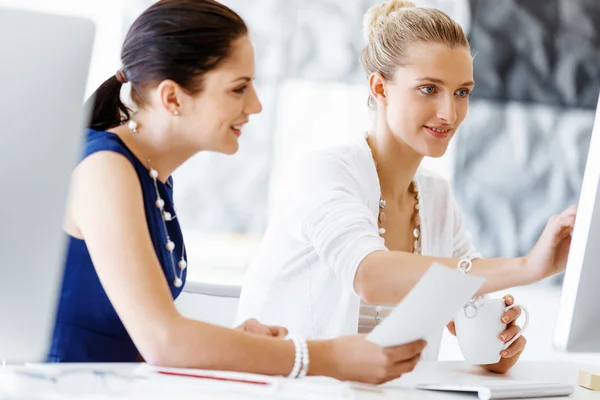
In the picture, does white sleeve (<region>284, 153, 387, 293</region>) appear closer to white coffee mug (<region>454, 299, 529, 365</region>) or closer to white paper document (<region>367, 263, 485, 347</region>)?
white coffee mug (<region>454, 299, 529, 365</region>)

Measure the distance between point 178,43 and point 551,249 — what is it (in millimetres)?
740

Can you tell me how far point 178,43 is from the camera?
1458mm

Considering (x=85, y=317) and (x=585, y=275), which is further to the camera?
(x=85, y=317)

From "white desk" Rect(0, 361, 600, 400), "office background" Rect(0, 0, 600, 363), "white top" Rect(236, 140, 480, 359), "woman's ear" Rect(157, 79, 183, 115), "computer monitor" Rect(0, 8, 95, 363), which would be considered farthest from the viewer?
"office background" Rect(0, 0, 600, 363)

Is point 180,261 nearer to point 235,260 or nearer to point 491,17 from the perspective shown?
point 235,260

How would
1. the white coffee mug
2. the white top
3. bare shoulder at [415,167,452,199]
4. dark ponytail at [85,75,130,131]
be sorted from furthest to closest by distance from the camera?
bare shoulder at [415,167,452,199] < the white top < dark ponytail at [85,75,130,131] < the white coffee mug

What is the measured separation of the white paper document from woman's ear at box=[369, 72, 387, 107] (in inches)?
40.2

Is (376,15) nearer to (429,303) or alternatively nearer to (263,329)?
(263,329)

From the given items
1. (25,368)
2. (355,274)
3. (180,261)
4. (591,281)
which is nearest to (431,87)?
(355,274)

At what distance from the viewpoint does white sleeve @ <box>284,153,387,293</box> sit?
1606 mm

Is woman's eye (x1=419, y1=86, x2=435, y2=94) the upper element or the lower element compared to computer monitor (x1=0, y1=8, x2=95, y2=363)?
upper

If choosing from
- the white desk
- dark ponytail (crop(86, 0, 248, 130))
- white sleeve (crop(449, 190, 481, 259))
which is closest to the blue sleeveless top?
dark ponytail (crop(86, 0, 248, 130))

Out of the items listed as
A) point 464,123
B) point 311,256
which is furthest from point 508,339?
point 464,123

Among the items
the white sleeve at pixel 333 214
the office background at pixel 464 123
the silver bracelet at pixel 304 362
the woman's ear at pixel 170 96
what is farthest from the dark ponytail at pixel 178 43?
the office background at pixel 464 123
